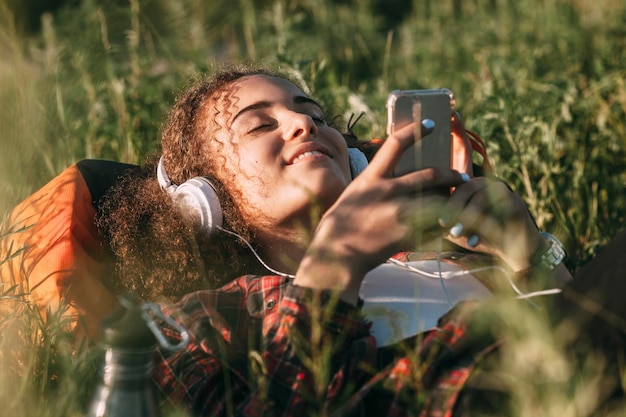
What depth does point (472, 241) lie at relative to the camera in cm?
216

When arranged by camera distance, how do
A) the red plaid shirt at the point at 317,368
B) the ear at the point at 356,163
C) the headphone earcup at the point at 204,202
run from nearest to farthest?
1. the red plaid shirt at the point at 317,368
2. the headphone earcup at the point at 204,202
3. the ear at the point at 356,163

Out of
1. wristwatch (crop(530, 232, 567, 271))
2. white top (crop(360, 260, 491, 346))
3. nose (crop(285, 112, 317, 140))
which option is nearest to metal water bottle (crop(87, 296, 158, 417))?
white top (crop(360, 260, 491, 346))

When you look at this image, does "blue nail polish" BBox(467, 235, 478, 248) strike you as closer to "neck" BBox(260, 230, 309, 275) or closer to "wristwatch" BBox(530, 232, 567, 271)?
"wristwatch" BBox(530, 232, 567, 271)

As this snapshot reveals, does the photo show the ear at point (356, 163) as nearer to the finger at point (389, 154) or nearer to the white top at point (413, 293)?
the white top at point (413, 293)

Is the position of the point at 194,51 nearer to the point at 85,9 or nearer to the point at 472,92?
the point at 85,9

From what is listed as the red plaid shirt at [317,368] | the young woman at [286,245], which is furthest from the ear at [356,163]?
the red plaid shirt at [317,368]

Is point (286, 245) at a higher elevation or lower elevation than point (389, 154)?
lower

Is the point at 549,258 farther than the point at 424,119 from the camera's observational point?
Yes

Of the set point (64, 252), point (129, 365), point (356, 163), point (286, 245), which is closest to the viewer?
point (129, 365)

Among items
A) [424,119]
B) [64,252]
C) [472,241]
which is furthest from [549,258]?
[64,252]

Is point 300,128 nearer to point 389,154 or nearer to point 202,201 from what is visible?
point 202,201

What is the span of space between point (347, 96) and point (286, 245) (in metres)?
1.78

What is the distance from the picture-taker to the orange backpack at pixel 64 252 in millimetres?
2639

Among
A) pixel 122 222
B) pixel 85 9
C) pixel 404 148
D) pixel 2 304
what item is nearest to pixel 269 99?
pixel 122 222
